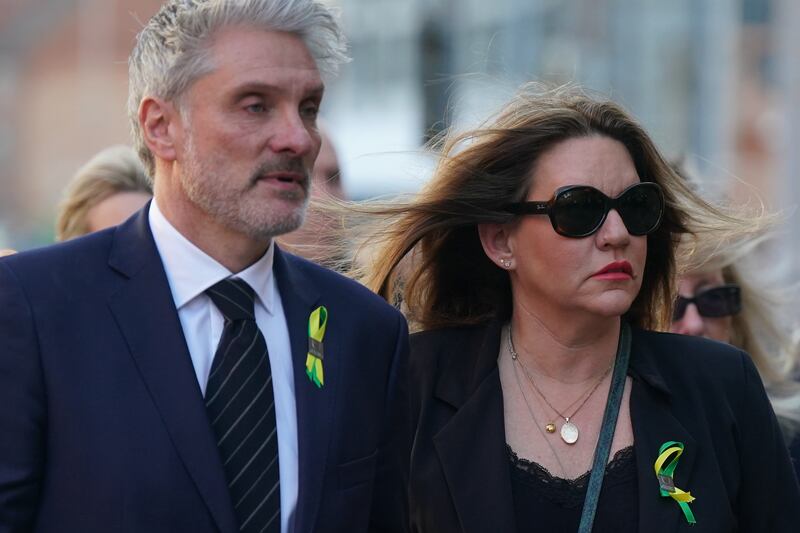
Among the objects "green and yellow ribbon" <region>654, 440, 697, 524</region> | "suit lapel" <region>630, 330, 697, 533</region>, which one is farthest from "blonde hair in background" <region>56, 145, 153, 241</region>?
"green and yellow ribbon" <region>654, 440, 697, 524</region>

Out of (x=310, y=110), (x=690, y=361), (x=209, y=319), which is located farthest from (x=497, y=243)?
(x=209, y=319)

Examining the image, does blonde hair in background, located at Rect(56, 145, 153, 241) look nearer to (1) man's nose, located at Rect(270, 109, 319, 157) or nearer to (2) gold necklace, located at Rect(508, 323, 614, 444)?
(2) gold necklace, located at Rect(508, 323, 614, 444)

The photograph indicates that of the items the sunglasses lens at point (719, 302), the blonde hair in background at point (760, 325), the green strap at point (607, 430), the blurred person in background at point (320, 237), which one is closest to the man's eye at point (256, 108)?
the blurred person in background at point (320, 237)

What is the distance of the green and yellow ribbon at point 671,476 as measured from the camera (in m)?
3.66

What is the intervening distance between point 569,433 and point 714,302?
1.71 metres

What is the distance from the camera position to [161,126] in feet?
10.8

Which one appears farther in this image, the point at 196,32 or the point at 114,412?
the point at 196,32

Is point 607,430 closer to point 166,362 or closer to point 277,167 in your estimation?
point 277,167

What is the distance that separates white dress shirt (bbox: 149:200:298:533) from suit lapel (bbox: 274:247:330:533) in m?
0.03

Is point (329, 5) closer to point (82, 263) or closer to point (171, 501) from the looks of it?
point (82, 263)

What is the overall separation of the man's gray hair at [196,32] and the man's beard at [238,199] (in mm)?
174

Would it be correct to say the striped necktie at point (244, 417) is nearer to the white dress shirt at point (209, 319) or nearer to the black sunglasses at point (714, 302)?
the white dress shirt at point (209, 319)

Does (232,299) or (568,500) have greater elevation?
(232,299)

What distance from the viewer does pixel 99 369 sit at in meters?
2.99
